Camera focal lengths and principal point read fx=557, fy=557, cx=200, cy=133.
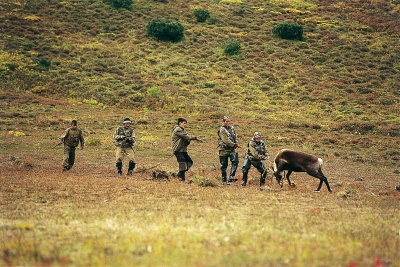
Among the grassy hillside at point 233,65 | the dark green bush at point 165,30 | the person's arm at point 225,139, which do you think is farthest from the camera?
the dark green bush at point 165,30

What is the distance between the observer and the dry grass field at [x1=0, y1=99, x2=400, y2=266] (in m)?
7.14

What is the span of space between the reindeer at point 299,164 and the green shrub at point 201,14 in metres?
49.0

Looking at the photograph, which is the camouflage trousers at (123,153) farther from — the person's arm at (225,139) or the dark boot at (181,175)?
the person's arm at (225,139)

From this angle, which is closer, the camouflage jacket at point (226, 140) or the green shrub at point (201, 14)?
the camouflage jacket at point (226, 140)

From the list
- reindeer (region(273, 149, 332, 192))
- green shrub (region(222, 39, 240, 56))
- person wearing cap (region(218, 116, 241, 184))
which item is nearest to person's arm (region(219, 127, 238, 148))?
person wearing cap (region(218, 116, 241, 184))

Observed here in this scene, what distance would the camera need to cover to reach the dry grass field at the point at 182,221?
23.4 feet

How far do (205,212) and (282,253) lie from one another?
3985 millimetres

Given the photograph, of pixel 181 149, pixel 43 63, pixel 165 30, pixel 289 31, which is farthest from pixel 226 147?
pixel 289 31

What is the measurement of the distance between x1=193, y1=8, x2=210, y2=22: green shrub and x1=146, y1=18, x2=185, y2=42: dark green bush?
233 inches

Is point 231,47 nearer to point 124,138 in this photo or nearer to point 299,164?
point 124,138

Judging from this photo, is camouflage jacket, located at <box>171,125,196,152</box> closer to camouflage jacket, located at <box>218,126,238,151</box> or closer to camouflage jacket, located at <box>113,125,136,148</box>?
camouflage jacket, located at <box>218,126,238,151</box>

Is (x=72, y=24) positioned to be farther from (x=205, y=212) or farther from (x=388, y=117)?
(x=205, y=212)

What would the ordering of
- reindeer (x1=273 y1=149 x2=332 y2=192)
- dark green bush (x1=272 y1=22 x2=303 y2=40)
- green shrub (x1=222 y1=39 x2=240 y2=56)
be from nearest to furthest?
1. reindeer (x1=273 y1=149 x2=332 y2=192)
2. green shrub (x1=222 y1=39 x2=240 y2=56)
3. dark green bush (x1=272 y1=22 x2=303 y2=40)

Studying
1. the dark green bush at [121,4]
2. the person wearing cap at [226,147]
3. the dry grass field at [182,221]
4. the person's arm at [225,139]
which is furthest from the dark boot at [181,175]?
the dark green bush at [121,4]
